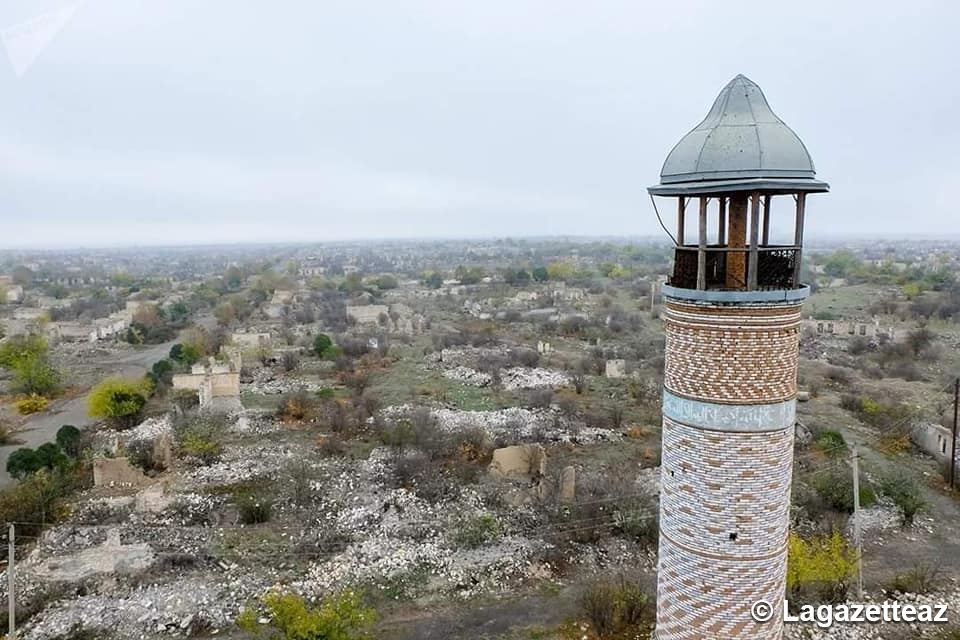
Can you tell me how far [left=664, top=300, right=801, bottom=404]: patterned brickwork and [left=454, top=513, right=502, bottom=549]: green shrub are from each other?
22.9ft

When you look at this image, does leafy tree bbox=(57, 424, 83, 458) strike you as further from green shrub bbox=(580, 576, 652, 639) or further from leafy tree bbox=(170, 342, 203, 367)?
green shrub bbox=(580, 576, 652, 639)

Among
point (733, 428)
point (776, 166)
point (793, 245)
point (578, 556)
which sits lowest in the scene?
point (578, 556)

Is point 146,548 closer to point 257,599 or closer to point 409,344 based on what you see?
point 257,599

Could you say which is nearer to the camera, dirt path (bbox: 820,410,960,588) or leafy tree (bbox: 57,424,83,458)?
dirt path (bbox: 820,410,960,588)

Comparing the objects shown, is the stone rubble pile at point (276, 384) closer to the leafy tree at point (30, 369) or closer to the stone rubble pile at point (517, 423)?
the stone rubble pile at point (517, 423)

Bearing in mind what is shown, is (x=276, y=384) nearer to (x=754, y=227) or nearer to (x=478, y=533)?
(x=478, y=533)

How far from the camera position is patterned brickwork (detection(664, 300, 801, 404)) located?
504 cm

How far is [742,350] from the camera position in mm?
5074

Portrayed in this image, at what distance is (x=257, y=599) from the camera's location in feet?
31.8

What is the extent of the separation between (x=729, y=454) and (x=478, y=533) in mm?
6907

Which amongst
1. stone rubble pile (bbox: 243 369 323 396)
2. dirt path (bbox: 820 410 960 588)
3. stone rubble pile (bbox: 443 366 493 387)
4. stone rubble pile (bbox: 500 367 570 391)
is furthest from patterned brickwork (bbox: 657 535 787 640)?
stone rubble pile (bbox: 243 369 323 396)

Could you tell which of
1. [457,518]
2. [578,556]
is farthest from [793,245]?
[457,518]

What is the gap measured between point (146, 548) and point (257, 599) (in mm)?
2606

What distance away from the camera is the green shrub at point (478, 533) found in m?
11.1
